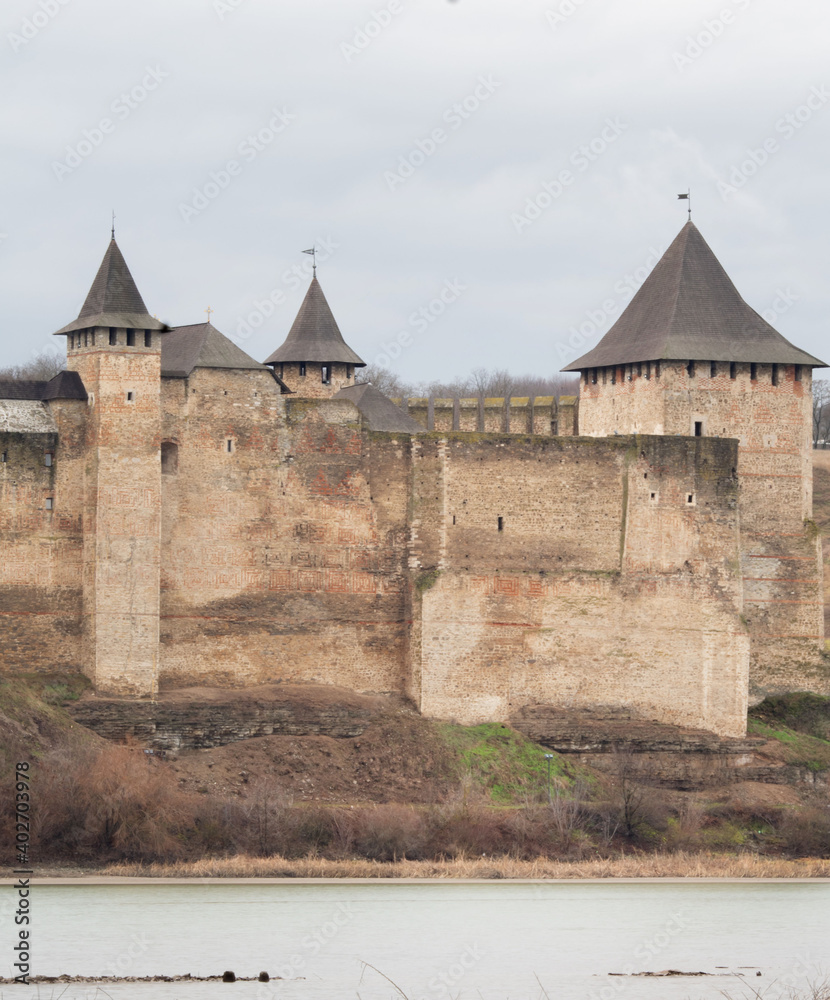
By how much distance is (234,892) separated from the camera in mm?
31828

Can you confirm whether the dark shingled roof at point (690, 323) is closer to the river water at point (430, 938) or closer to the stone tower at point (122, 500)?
the stone tower at point (122, 500)

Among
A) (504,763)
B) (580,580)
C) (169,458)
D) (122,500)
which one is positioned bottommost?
(504,763)

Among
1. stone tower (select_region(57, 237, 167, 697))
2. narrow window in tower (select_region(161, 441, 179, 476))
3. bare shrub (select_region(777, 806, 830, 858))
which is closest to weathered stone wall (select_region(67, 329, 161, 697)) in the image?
stone tower (select_region(57, 237, 167, 697))

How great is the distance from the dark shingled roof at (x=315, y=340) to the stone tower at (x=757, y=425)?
8.21m

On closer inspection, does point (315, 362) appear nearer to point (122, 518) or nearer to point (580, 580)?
point (580, 580)

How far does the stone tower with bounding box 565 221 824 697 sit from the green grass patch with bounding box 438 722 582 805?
567cm

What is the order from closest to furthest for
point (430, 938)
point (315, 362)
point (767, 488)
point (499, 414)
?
point (430, 938), point (767, 488), point (499, 414), point (315, 362)

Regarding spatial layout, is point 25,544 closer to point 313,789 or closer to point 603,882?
point 313,789

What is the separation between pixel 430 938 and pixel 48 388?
13.4 meters

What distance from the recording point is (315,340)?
48.8 m

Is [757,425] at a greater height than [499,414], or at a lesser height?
lesser

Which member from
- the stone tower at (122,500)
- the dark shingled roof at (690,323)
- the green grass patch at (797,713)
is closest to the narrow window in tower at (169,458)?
the stone tower at (122,500)

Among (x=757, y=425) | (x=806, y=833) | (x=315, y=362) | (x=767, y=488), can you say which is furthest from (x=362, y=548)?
(x=315, y=362)

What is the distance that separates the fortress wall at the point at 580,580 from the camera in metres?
38.9
